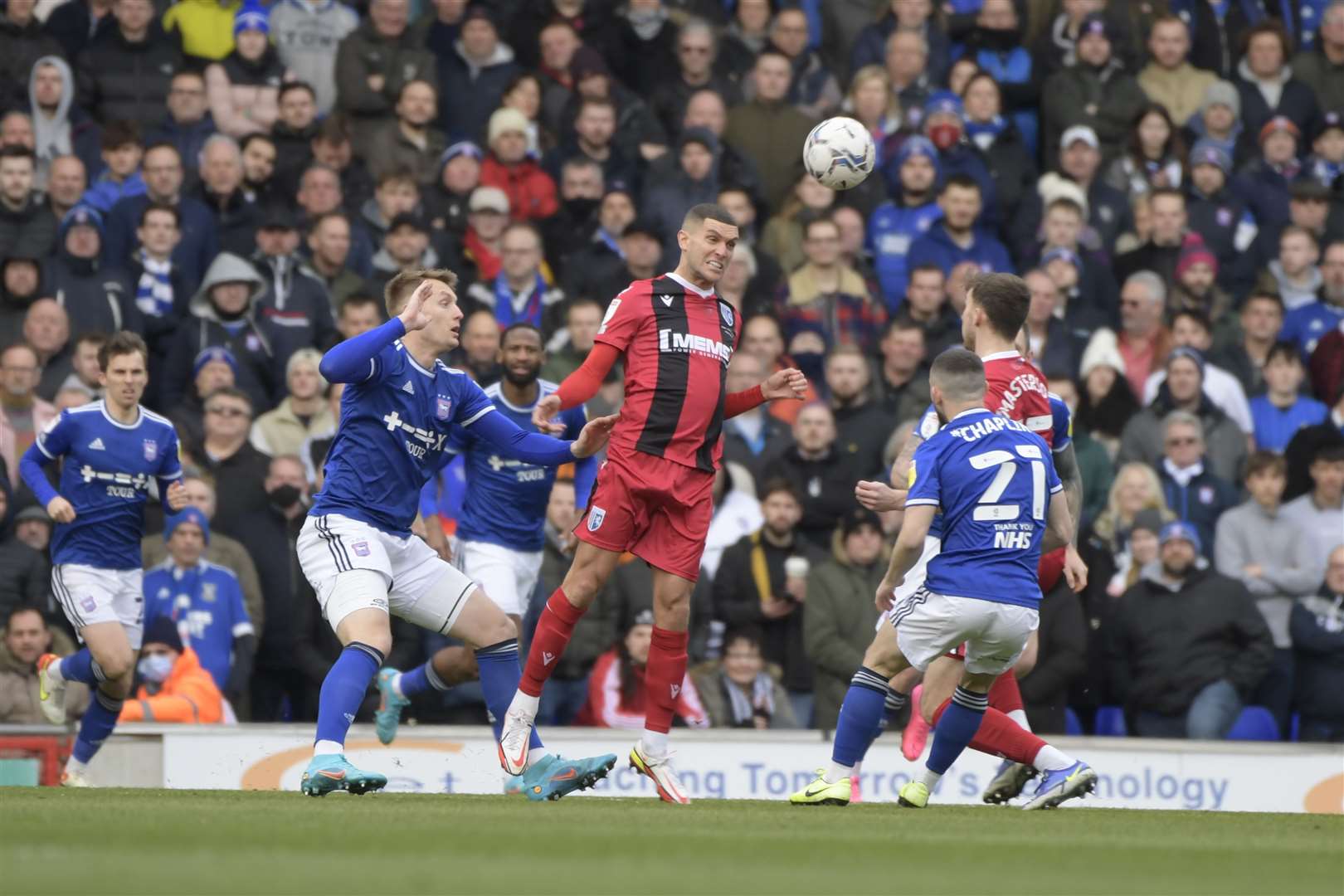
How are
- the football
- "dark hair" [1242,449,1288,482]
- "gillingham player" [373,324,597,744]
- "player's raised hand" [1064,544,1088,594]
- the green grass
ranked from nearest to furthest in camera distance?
the green grass < "player's raised hand" [1064,544,1088,594] < the football < "gillingham player" [373,324,597,744] < "dark hair" [1242,449,1288,482]

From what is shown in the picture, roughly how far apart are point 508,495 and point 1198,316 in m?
6.97

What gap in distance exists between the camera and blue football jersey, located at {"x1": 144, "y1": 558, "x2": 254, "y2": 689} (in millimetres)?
14344

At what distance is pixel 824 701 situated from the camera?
578 inches

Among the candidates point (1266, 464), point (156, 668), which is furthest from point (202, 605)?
point (1266, 464)

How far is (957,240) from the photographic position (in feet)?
57.9

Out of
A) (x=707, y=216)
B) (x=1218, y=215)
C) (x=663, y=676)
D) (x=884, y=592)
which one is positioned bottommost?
(x=663, y=676)

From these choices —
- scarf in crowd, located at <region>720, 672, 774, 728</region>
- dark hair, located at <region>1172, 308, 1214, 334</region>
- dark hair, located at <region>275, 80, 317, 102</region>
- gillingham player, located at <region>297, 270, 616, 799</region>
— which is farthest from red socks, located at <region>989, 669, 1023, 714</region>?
dark hair, located at <region>275, 80, 317, 102</region>

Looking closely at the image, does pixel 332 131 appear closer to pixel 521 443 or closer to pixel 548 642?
pixel 521 443

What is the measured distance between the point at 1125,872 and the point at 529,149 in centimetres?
1171

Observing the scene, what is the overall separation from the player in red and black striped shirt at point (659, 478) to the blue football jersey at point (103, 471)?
310 centimetres

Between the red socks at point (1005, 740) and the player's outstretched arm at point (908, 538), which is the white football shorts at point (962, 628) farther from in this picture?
the red socks at point (1005, 740)

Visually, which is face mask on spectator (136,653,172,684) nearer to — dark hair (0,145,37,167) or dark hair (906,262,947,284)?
dark hair (0,145,37,167)

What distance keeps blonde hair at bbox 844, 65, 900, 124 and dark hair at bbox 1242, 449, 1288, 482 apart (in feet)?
16.3

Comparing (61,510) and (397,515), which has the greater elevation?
(61,510)
